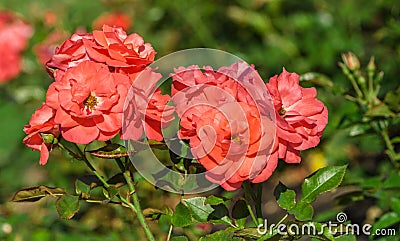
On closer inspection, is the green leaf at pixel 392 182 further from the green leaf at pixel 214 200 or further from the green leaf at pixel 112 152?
the green leaf at pixel 112 152

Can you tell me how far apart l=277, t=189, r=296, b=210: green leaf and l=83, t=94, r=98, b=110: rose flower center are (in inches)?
14.1

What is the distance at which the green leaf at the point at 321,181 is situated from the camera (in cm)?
120

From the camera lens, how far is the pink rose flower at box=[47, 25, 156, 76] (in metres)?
1.15

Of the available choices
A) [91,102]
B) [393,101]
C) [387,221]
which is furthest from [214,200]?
[393,101]

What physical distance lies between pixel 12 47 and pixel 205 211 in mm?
2131

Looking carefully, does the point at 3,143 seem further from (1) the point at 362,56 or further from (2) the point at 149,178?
(2) the point at 149,178

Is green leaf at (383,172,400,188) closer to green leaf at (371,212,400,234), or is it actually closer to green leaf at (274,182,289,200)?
green leaf at (371,212,400,234)

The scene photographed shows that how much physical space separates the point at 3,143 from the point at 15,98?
28.9 inches

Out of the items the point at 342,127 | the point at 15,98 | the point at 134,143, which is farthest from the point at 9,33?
the point at 134,143

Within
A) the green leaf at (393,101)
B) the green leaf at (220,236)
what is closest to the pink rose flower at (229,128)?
the green leaf at (220,236)

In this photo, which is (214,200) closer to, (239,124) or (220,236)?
(220,236)

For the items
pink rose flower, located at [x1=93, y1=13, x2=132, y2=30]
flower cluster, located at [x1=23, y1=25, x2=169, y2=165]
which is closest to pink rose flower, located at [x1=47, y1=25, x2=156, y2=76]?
flower cluster, located at [x1=23, y1=25, x2=169, y2=165]

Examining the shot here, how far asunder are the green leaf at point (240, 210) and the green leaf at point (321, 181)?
10 centimetres

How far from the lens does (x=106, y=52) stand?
3.83 feet
